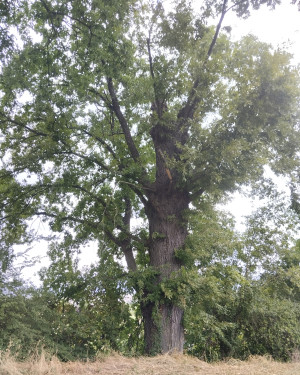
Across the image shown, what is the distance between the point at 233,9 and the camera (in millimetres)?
9570

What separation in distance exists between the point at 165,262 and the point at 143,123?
4331mm

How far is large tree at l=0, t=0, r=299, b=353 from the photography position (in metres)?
→ 8.60

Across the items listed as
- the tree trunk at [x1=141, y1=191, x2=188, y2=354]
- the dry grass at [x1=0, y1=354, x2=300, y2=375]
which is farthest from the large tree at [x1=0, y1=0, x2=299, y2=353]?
the dry grass at [x1=0, y1=354, x2=300, y2=375]

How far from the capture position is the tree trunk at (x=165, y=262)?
861 centimetres

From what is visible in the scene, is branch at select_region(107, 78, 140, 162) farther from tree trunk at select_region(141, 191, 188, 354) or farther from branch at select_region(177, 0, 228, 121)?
branch at select_region(177, 0, 228, 121)

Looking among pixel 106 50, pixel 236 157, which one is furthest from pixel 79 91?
pixel 236 157

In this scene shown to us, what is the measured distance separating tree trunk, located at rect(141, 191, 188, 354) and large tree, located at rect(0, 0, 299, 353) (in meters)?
0.03

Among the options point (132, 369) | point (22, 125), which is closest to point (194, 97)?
point (22, 125)

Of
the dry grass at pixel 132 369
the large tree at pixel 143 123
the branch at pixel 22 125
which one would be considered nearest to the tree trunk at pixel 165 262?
the large tree at pixel 143 123

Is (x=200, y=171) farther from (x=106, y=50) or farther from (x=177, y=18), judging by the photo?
(x=177, y=18)

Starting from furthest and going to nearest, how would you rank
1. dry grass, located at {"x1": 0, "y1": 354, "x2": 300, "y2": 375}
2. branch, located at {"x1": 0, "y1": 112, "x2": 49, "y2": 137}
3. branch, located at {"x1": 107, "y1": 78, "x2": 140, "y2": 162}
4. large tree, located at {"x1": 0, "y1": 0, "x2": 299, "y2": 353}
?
branch, located at {"x1": 107, "y1": 78, "x2": 140, "y2": 162} < branch, located at {"x1": 0, "y1": 112, "x2": 49, "y2": 137} < large tree, located at {"x1": 0, "y1": 0, "x2": 299, "y2": 353} < dry grass, located at {"x1": 0, "y1": 354, "x2": 300, "y2": 375}

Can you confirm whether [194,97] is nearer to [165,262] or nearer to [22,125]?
[165,262]

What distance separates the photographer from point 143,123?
10.9 metres

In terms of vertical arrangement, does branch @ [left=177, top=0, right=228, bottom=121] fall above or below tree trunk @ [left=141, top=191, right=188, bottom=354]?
above
